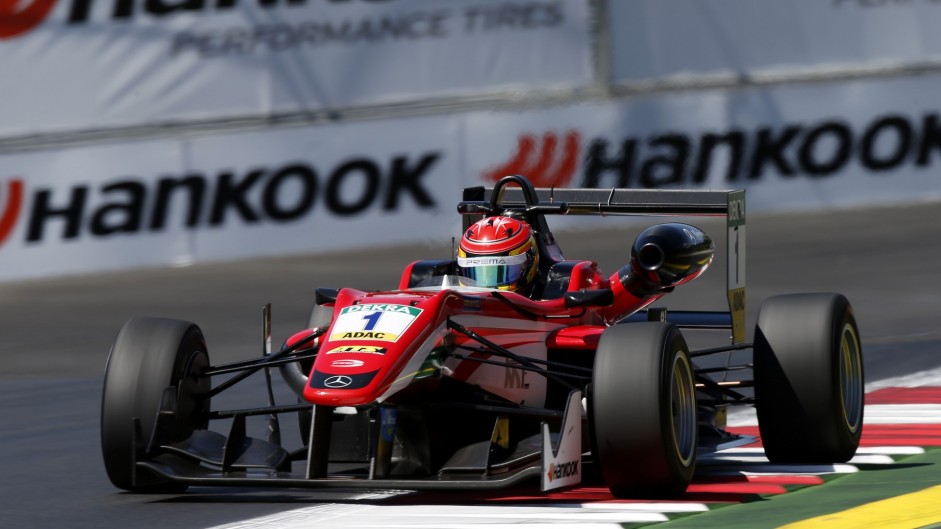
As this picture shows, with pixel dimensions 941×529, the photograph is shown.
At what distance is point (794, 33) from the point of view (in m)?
19.1

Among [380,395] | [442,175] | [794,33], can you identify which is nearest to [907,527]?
[380,395]

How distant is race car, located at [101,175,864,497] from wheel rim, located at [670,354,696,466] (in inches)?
0.5

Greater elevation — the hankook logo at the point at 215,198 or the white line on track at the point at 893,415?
the hankook logo at the point at 215,198

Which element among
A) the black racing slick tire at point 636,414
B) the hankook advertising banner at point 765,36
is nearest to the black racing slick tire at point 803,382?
the black racing slick tire at point 636,414

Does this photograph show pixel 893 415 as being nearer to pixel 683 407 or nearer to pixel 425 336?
pixel 683 407

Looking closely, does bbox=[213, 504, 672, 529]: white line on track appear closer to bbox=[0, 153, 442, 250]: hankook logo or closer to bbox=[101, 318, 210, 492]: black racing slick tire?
bbox=[101, 318, 210, 492]: black racing slick tire

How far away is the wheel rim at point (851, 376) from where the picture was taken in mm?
8563

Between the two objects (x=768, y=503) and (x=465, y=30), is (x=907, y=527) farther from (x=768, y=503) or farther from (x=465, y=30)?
(x=465, y=30)

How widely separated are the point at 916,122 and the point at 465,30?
4.57 metres

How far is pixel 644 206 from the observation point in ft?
30.8

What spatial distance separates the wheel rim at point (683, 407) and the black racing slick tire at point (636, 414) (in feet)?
0.25

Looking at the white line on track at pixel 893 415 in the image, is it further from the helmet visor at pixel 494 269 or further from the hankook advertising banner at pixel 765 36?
the hankook advertising banner at pixel 765 36

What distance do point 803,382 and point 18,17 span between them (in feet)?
36.0

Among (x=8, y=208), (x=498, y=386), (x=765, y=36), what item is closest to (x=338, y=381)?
(x=498, y=386)
